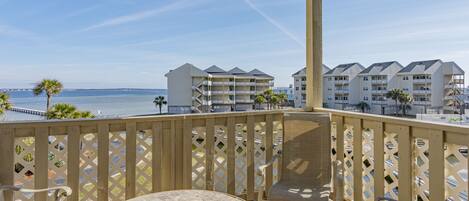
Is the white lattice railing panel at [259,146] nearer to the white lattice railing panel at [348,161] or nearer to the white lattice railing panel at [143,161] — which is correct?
the white lattice railing panel at [348,161]

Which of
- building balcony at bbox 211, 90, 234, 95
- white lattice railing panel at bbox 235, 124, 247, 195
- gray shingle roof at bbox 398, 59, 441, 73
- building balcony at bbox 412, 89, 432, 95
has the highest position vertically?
gray shingle roof at bbox 398, 59, 441, 73

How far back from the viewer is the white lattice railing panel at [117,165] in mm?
2537

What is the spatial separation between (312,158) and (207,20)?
11302mm

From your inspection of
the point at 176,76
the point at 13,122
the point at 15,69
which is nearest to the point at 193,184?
the point at 13,122

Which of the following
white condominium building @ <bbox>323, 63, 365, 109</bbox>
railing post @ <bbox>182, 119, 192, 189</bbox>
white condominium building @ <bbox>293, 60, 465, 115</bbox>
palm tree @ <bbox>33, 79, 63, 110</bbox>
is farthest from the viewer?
palm tree @ <bbox>33, 79, 63, 110</bbox>

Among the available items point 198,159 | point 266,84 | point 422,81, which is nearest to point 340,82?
point 422,81

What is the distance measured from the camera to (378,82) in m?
5.24

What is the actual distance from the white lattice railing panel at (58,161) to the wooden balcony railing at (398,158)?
233cm

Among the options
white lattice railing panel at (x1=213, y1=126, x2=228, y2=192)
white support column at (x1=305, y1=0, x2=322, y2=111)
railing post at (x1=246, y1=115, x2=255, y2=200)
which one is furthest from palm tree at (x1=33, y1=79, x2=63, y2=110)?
white support column at (x1=305, y1=0, x2=322, y2=111)

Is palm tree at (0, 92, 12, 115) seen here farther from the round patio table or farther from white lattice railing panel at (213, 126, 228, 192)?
the round patio table

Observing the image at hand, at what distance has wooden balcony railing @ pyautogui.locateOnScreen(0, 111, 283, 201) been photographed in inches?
89.1

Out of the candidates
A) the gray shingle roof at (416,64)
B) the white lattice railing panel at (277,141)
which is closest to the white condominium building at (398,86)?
the gray shingle roof at (416,64)

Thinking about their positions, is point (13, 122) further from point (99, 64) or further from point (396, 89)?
point (99, 64)

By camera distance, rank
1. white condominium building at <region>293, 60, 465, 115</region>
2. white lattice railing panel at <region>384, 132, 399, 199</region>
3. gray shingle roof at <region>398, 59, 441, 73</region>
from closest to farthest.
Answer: white lattice railing panel at <region>384, 132, 399, 199</region> < white condominium building at <region>293, 60, 465, 115</region> < gray shingle roof at <region>398, 59, 441, 73</region>
